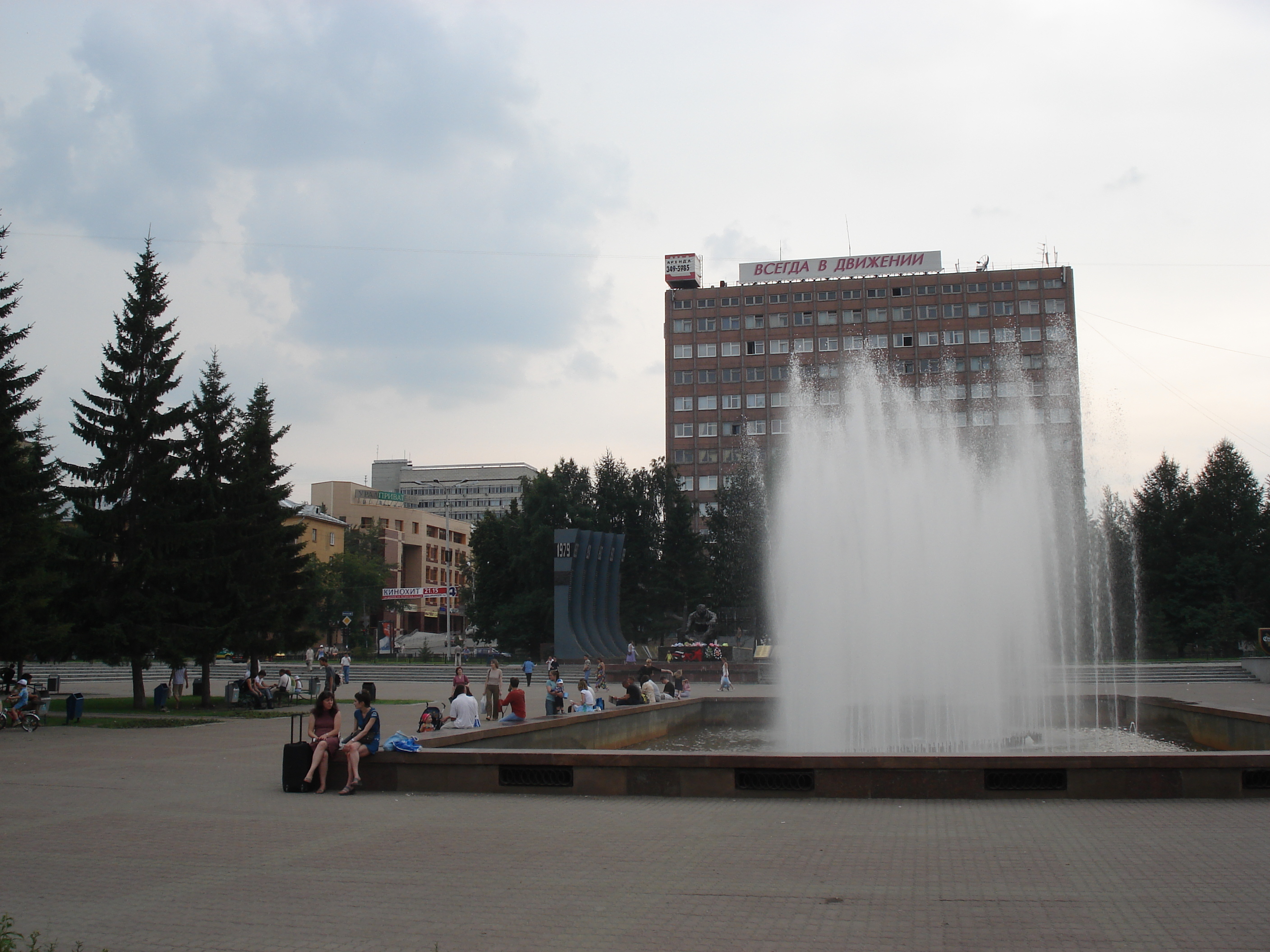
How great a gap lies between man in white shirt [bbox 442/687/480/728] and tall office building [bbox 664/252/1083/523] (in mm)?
70699

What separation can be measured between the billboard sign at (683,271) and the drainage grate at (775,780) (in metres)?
87.7

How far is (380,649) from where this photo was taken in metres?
80.1

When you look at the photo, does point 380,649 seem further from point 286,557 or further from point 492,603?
point 286,557

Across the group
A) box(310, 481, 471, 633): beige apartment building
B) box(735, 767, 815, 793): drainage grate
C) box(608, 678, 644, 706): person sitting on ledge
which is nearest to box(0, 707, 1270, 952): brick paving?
box(735, 767, 815, 793): drainage grate

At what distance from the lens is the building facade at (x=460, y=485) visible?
16862 cm

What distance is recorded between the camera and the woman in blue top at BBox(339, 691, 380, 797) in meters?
12.5

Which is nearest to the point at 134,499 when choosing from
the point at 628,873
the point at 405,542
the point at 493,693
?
the point at 493,693

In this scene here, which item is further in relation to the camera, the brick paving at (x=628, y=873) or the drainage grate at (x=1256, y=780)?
the drainage grate at (x=1256, y=780)

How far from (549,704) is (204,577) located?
12640mm

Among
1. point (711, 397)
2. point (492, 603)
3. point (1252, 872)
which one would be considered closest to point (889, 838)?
point (1252, 872)

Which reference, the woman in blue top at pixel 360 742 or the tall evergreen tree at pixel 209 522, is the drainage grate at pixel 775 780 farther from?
the tall evergreen tree at pixel 209 522

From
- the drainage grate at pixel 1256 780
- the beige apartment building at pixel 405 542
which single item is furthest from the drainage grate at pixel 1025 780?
the beige apartment building at pixel 405 542

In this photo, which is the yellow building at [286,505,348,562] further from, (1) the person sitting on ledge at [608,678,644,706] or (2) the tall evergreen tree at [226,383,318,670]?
(1) the person sitting on ledge at [608,678,644,706]

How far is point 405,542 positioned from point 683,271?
4610cm
